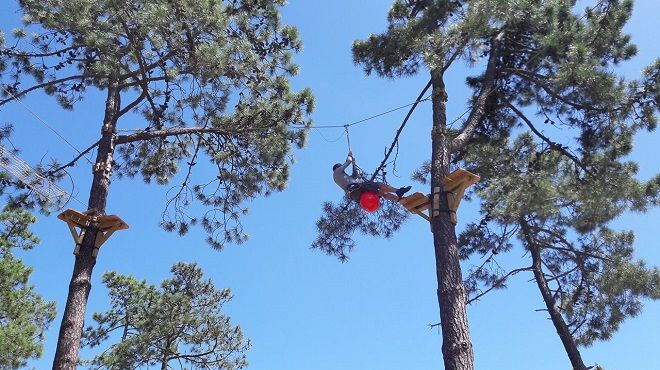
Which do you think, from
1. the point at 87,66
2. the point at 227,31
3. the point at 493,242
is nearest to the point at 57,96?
the point at 87,66

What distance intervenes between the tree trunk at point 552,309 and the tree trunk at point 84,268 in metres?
5.34

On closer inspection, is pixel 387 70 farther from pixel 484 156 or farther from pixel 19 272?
pixel 19 272

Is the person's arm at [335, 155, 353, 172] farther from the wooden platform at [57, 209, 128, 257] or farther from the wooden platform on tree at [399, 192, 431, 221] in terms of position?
the wooden platform at [57, 209, 128, 257]

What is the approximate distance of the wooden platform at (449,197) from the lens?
554 centimetres

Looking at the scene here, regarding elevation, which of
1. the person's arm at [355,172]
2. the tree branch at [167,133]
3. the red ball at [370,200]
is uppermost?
the tree branch at [167,133]

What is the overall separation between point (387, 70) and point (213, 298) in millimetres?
9842

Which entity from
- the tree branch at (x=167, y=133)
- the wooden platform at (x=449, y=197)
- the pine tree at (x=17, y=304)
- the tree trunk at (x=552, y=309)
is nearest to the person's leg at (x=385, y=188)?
the wooden platform at (x=449, y=197)

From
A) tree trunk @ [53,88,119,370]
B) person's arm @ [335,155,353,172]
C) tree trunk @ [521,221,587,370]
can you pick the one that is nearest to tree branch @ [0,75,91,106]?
tree trunk @ [53,88,119,370]

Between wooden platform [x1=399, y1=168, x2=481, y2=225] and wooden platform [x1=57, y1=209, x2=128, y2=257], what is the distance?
2.64 meters

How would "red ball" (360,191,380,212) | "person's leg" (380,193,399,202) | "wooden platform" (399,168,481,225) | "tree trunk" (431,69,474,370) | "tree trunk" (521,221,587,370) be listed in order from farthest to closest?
"tree trunk" (521,221,587,370), "person's leg" (380,193,399,202), "red ball" (360,191,380,212), "wooden platform" (399,168,481,225), "tree trunk" (431,69,474,370)

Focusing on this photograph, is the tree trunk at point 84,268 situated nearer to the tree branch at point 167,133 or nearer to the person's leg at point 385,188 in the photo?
the tree branch at point 167,133

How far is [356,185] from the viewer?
20.2 ft

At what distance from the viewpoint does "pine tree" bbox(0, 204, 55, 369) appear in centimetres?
1091

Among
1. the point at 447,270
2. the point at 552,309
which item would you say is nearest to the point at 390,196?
the point at 447,270
